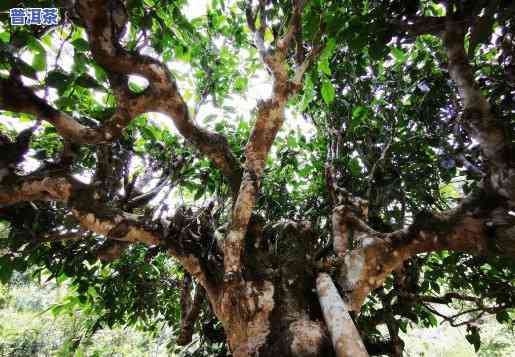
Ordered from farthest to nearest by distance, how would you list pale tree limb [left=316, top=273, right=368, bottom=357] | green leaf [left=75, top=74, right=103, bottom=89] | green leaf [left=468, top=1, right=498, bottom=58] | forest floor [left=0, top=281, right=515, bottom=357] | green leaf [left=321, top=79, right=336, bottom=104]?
forest floor [left=0, top=281, right=515, bottom=357] < green leaf [left=321, top=79, right=336, bottom=104] < green leaf [left=75, top=74, right=103, bottom=89] < pale tree limb [left=316, top=273, right=368, bottom=357] < green leaf [left=468, top=1, right=498, bottom=58]

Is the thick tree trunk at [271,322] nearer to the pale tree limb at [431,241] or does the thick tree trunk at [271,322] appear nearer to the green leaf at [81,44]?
the pale tree limb at [431,241]

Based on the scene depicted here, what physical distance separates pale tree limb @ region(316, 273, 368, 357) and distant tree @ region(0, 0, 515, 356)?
1 centimetres

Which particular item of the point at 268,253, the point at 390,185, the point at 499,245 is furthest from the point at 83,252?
the point at 499,245

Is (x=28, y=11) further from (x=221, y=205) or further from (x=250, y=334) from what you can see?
(x=250, y=334)

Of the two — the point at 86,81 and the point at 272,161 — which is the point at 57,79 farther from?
the point at 272,161

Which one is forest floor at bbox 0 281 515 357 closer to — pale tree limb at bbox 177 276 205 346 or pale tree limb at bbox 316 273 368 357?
pale tree limb at bbox 177 276 205 346

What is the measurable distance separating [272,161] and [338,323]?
8.65 ft

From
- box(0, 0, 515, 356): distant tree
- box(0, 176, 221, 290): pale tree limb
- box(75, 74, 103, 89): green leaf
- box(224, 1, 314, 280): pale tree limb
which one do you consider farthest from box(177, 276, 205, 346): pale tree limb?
box(75, 74, 103, 89): green leaf

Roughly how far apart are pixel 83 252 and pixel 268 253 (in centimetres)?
204

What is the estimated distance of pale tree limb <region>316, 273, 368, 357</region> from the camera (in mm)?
1741

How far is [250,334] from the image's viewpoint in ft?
7.07

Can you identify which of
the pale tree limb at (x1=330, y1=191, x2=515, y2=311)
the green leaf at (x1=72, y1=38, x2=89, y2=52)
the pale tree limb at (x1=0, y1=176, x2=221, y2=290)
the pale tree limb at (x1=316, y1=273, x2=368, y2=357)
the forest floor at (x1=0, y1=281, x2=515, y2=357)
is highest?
the green leaf at (x1=72, y1=38, x2=89, y2=52)

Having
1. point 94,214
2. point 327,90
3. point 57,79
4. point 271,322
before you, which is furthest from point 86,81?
point 271,322

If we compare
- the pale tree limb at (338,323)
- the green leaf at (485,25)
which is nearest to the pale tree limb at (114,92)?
the pale tree limb at (338,323)
